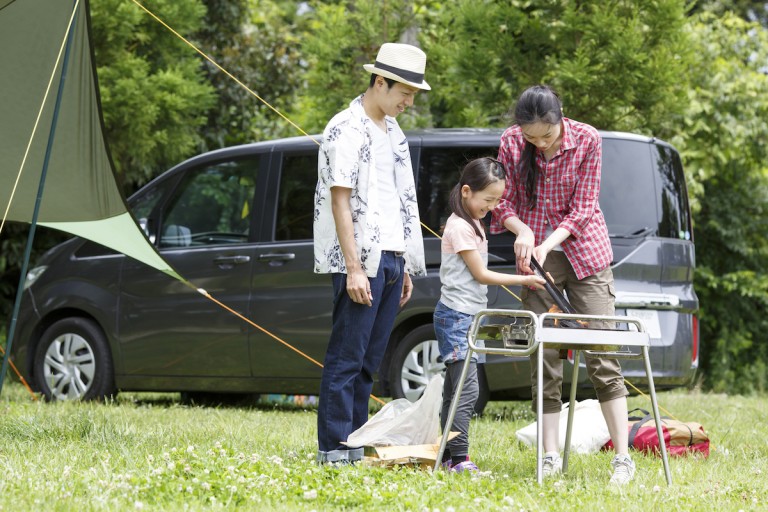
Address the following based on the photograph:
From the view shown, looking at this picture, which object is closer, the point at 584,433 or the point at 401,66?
the point at 401,66

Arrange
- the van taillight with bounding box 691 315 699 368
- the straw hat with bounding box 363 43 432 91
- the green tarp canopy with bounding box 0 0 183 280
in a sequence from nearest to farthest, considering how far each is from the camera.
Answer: the straw hat with bounding box 363 43 432 91, the green tarp canopy with bounding box 0 0 183 280, the van taillight with bounding box 691 315 699 368

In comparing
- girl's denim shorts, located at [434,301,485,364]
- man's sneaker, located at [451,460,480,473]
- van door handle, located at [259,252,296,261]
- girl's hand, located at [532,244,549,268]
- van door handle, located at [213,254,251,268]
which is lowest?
man's sneaker, located at [451,460,480,473]

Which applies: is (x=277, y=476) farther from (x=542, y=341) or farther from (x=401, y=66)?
(x=401, y=66)

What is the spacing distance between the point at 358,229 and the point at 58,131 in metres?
2.45

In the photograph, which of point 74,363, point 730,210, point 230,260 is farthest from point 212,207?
point 730,210

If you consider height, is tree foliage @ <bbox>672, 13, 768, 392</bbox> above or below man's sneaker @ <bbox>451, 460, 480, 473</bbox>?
above

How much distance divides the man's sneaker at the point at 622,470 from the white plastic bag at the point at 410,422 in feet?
2.60

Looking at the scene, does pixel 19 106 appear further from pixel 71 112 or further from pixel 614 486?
pixel 614 486

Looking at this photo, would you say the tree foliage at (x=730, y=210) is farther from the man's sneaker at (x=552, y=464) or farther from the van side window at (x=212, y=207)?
the man's sneaker at (x=552, y=464)

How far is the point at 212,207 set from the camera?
7605mm

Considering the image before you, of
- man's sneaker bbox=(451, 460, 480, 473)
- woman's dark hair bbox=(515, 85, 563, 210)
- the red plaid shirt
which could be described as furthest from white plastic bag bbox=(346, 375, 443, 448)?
woman's dark hair bbox=(515, 85, 563, 210)

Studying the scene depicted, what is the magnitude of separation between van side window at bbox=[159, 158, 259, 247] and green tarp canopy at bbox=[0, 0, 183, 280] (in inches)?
36.5

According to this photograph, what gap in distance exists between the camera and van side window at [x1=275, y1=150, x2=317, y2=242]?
23.7ft

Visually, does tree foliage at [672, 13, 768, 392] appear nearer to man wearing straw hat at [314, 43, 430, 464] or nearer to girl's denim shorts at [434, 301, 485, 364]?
girl's denim shorts at [434, 301, 485, 364]
